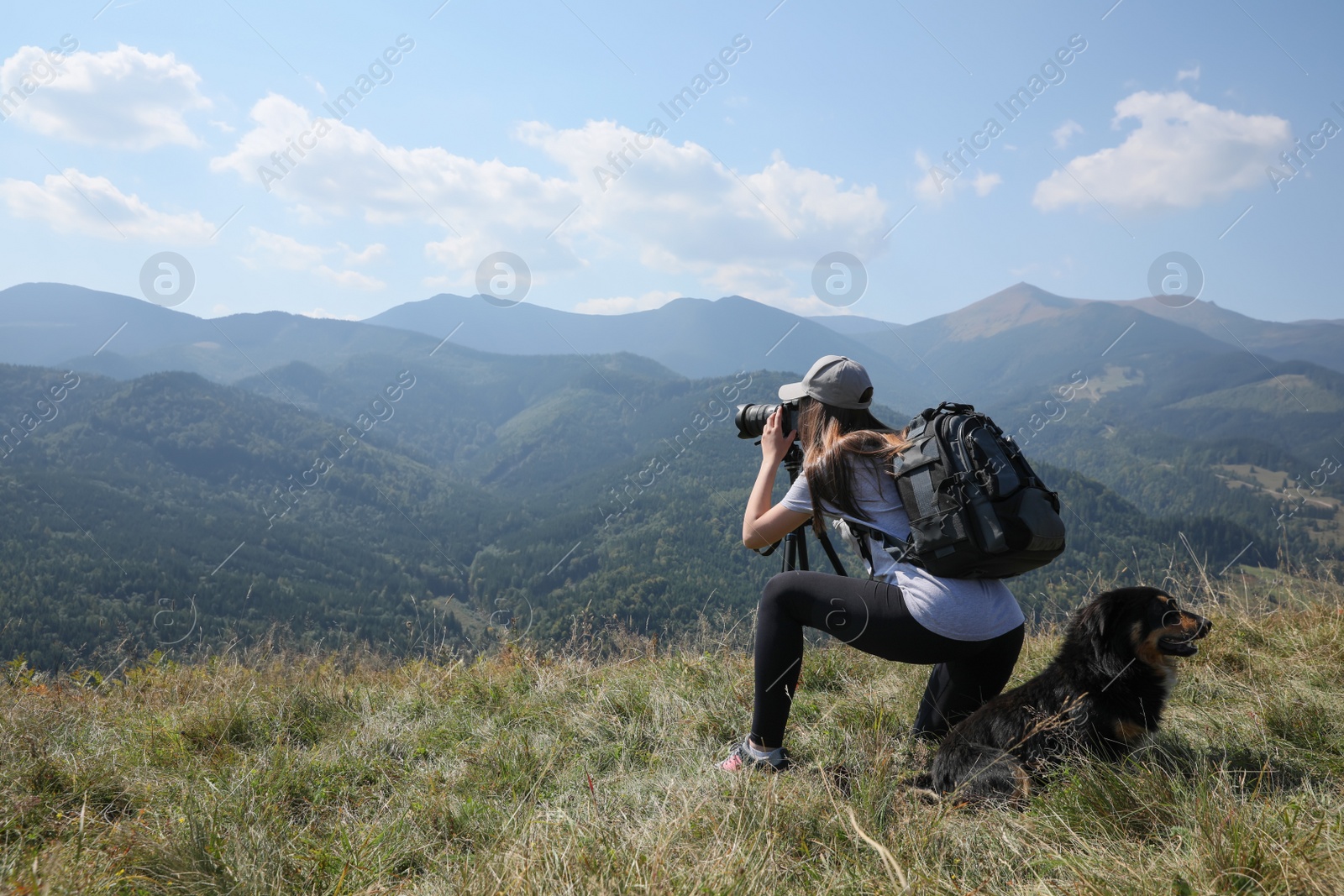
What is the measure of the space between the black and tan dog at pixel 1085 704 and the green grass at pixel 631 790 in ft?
0.35

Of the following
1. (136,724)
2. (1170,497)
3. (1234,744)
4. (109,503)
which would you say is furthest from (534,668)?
(1170,497)

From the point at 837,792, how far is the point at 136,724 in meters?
2.99

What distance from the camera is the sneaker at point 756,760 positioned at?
2.17 m

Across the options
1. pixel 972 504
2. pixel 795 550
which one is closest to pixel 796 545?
pixel 795 550

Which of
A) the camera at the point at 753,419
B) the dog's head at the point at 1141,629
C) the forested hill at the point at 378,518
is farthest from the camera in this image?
the forested hill at the point at 378,518

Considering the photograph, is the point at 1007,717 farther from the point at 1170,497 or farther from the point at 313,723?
the point at 1170,497

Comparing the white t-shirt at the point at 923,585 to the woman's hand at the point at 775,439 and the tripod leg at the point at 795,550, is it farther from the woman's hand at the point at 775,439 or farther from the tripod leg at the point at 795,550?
the tripod leg at the point at 795,550

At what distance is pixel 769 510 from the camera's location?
7.37ft

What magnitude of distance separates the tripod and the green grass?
1.93ft

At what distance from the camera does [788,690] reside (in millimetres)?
2242

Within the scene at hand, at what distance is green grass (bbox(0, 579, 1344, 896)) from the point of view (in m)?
1.44

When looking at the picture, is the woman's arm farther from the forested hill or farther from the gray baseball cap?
the forested hill

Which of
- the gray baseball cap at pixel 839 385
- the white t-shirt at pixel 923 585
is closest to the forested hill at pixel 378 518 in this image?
the white t-shirt at pixel 923 585

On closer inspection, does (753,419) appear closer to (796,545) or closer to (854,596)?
(796,545)
